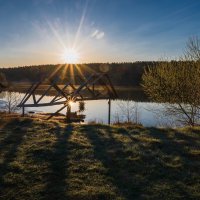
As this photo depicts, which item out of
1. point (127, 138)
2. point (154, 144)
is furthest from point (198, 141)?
point (127, 138)

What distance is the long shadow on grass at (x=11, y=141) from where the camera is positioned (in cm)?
812

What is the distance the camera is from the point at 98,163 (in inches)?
336

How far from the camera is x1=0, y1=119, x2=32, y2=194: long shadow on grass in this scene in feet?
26.7

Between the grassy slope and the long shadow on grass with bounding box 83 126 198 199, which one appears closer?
the grassy slope

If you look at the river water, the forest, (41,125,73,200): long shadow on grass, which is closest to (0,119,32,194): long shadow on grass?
(41,125,73,200): long shadow on grass

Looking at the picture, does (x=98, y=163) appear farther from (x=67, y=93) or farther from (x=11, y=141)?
(x=67, y=93)

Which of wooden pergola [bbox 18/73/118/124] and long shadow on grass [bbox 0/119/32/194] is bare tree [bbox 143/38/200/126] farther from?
long shadow on grass [bbox 0/119/32/194]

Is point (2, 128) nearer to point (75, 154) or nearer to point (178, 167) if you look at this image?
point (75, 154)

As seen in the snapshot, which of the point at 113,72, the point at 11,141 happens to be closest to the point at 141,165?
the point at 11,141

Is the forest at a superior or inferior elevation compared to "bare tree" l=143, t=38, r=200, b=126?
superior

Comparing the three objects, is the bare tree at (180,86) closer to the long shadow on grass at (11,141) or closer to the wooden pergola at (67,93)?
the wooden pergola at (67,93)

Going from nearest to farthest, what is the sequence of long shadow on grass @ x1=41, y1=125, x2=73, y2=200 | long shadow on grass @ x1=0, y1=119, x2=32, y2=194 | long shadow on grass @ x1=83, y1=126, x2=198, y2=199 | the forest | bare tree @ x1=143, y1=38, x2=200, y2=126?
long shadow on grass @ x1=41, y1=125, x2=73, y2=200 < long shadow on grass @ x1=83, y1=126, x2=198, y2=199 < long shadow on grass @ x1=0, y1=119, x2=32, y2=194 < bare tree @ x1=143, y1=38, x2=200, y2=126 < the forest

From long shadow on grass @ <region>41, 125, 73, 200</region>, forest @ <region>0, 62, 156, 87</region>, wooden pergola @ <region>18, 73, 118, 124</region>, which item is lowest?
long shadow on grass @ <region>41, 125, 73, 200</region>

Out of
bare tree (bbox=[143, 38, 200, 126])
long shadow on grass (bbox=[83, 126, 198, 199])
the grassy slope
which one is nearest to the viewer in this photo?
the grassy slope
